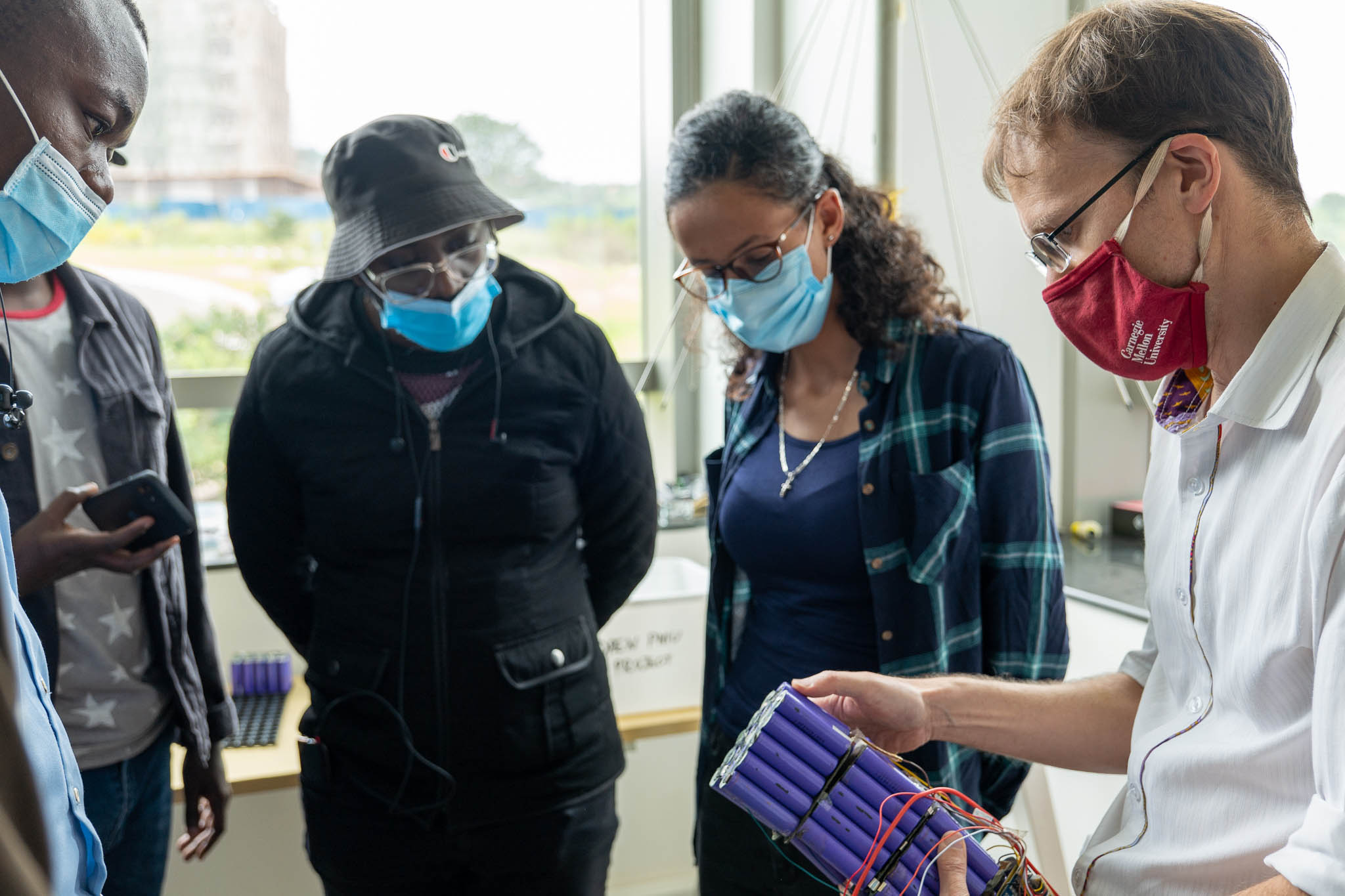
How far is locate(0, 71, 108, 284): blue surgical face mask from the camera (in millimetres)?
872

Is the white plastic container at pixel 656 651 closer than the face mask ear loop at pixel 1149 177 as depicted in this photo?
No

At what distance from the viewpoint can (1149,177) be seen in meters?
0.81

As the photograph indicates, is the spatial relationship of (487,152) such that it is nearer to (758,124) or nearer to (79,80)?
(758,124)

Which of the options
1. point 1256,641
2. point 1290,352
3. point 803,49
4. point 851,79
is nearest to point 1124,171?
point 1290,352

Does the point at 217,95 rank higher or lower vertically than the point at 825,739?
higher

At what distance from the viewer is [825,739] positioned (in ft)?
2.99

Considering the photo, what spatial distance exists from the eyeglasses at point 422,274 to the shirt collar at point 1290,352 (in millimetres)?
1082

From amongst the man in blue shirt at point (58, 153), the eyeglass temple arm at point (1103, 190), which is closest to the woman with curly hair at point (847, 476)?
the eyeglass temple arm at point (1103, 190)

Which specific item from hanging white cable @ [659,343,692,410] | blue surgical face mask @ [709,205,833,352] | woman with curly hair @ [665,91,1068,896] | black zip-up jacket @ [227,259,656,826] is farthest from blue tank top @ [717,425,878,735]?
hanging white cable @ [659,343,692,410]

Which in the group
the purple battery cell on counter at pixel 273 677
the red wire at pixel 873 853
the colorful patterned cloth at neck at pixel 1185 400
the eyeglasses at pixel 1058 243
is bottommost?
the purple battery cell on counter at pixel 273 677

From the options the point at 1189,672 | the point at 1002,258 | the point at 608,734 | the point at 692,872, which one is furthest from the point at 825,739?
the point at 692,872

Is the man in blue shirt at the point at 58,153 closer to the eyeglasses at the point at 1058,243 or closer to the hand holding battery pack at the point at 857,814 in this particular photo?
the hand holding battery pack at the point at 857,814

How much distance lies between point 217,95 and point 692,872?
2.47 metres

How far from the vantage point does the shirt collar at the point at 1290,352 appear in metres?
0.75
